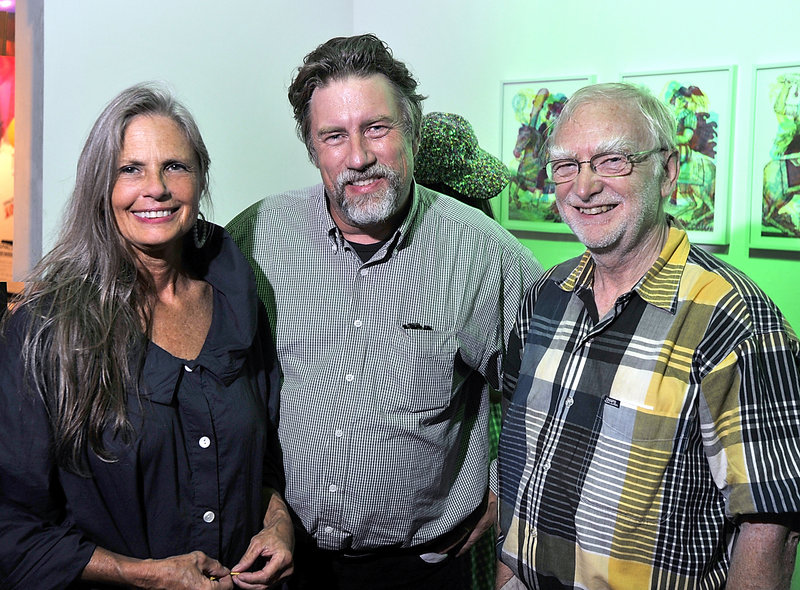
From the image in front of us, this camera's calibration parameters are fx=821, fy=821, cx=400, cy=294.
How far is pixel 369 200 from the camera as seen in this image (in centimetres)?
195

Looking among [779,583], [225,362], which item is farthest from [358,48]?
[779,583]

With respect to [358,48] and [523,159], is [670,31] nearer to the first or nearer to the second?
[523,159]

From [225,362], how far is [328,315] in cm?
38

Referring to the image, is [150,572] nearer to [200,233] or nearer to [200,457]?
[200,457]

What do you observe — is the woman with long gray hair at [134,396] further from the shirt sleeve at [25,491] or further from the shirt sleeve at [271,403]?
the shirt sleeve at [271,403]

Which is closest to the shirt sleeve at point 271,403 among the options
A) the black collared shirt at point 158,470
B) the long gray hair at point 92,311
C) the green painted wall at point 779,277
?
the black collared shirt at point 158,470

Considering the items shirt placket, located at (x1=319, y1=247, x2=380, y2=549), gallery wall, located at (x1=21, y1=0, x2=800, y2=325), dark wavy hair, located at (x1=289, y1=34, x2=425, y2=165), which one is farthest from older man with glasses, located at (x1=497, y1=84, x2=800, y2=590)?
gallery wall, located at (x1=21, y1=0, x2=800, y2=325)

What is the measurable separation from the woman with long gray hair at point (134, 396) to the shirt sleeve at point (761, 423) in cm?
90

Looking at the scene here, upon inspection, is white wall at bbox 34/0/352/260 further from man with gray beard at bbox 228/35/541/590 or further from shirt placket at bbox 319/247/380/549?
shirt placket at bbox 319/247/380/549

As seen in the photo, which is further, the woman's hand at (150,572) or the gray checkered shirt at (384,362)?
the gray checkered shirt at (384,362)

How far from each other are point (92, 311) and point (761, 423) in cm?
120

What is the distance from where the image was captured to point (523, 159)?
10.2 ft

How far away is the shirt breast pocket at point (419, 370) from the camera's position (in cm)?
192

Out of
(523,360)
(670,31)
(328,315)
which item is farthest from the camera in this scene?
(670,31)
